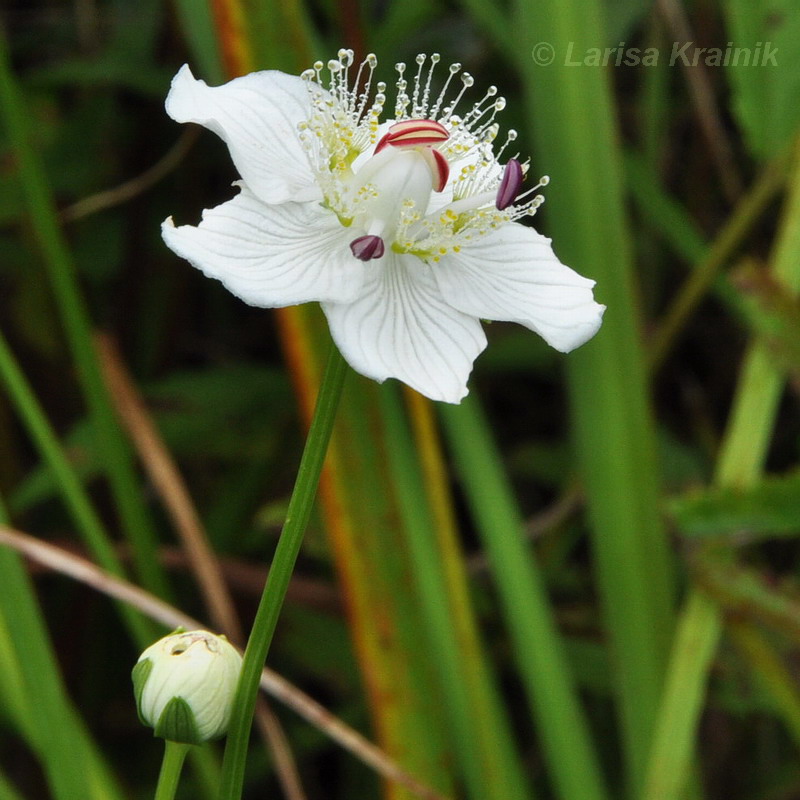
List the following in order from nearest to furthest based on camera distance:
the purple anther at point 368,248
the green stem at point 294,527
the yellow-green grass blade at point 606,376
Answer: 1. the green stem at point 294,527
2. the purple anther at point 368,248
3. the yellow-green grass blade at point 606,376

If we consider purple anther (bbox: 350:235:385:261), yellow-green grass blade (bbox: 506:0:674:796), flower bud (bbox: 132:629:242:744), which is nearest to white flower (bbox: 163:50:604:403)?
purple anther (bbox: 350:235:385:261)

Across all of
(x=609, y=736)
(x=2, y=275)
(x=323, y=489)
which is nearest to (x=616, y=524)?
(x=323, y=489)

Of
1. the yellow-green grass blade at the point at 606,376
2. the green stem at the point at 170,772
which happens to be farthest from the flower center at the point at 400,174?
the yellow-green grass blade at the point at 606,376

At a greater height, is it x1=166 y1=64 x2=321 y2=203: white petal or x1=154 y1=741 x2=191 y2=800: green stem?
x1=166 y1=64 x2=321 y2=203: white petal

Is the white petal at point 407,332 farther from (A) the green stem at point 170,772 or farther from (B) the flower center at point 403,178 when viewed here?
(A) the green stem at point 170,772

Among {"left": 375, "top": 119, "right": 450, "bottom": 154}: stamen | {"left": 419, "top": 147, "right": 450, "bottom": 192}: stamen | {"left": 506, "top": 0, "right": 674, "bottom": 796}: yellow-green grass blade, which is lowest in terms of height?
{"left": 506, "top": 0, "right": 674, "bottom": 796}: yellow-green grass blade

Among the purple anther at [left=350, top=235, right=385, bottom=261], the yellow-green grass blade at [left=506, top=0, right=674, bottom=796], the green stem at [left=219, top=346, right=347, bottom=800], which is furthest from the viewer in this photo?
the yellow-green grass blade at [left=506, top=0, right=674, bottom=796]

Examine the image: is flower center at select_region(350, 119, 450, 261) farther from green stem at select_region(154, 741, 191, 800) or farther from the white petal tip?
green stem at select_region(154, 741, 191, 800)

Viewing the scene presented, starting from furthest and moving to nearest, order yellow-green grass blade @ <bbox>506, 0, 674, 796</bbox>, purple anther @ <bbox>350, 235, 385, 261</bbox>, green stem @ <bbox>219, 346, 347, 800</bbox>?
yellow-green grass blade @ <bbox>506, 0, 674, 796</bbox> → purple anther @ <bbox>350, 235, 385, 261</bbox> → green stem @ <bbox>219, 346, 347, 800</bbox>

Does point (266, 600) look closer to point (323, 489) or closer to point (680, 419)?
point (323, 489)
